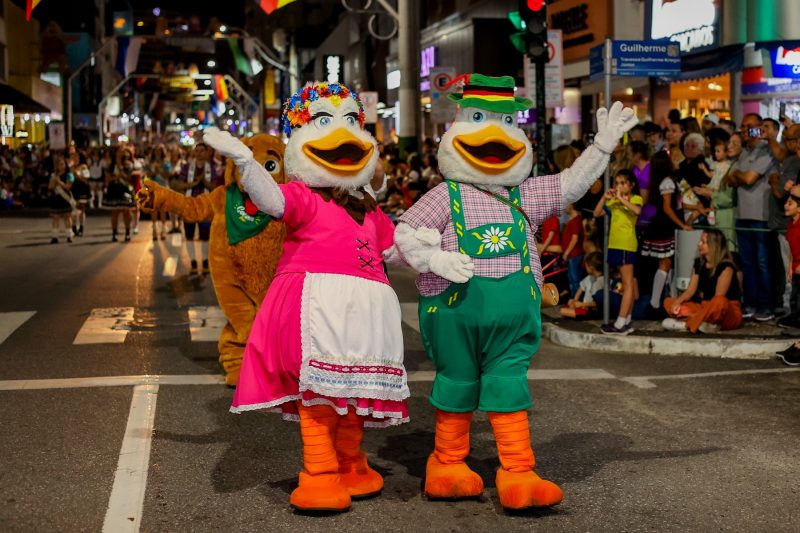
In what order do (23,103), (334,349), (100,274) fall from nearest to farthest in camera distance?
(334,349)
(100,274)
(23,103)

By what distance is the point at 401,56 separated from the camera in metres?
22.7

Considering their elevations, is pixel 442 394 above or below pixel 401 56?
below

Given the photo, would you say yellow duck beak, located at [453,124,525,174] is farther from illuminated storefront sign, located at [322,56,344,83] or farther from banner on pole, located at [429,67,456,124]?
illuminated storefront sign, located at [322,56,344,83]

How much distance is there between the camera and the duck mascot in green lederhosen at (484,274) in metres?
5.54

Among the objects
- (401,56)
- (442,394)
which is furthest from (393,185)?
(442,394)

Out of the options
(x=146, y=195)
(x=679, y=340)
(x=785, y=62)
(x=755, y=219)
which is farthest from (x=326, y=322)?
(x=785, y=62)

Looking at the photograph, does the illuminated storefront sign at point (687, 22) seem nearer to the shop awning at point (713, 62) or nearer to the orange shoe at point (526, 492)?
the shop awning at point (713, 62)

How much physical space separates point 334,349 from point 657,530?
1666 millimetres

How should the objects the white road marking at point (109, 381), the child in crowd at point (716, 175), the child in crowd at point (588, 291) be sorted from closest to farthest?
the white road marking at point (109, 381) → the child in crowd at point (588, 291) → the child in crowd at point (716, 175)

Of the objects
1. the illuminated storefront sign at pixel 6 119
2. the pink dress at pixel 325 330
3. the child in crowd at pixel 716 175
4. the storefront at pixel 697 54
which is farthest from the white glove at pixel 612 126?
the illuminated storefront sign at pixel 6 119

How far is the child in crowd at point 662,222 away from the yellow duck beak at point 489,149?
5.65 metres

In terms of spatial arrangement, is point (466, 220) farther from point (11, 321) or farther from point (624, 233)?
point (11, 321)

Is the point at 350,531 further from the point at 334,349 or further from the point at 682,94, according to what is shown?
the point at 682,94

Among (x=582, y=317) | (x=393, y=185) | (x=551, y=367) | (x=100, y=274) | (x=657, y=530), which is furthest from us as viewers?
(x=393, y=185)
